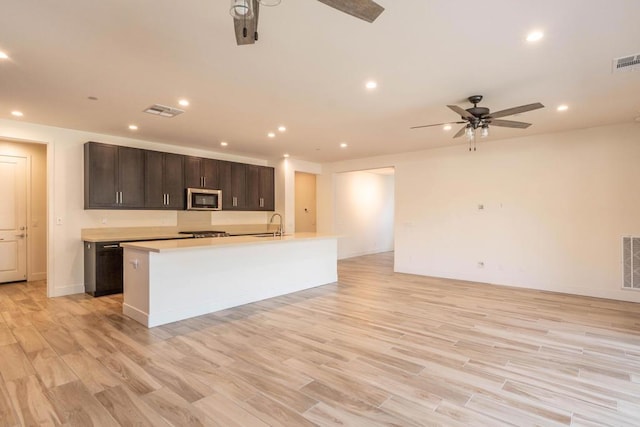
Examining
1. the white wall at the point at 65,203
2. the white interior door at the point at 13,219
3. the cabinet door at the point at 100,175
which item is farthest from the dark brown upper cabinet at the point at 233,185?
the white interior door at the point at 13,219

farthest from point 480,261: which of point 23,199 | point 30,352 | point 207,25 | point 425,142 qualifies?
point 23,199

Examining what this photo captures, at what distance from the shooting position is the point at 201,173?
6.59m

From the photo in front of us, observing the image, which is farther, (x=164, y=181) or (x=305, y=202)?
(x=305, y=202)

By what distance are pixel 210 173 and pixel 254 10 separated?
17.9ft

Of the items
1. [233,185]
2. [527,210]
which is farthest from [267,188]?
[527,210]

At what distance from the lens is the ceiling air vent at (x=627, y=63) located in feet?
9.47

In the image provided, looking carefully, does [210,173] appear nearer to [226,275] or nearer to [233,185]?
[233,185]

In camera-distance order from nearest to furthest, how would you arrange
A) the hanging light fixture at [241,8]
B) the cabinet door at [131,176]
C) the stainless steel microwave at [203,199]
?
the hanging light fixture at [241,8] < the cabinet door at [131,176] < the stainless steel microwave at [203,199]

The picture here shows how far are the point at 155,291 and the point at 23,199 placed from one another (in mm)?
4660

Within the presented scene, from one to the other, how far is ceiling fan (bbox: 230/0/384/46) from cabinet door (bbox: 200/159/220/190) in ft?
17.0

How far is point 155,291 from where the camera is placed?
3.78 meters

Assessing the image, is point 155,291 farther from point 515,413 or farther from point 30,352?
point 515,413

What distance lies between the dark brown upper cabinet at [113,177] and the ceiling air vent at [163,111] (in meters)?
1.61

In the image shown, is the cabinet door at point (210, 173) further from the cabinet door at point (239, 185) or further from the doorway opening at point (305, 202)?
the doorway opening at point (305, 202)
